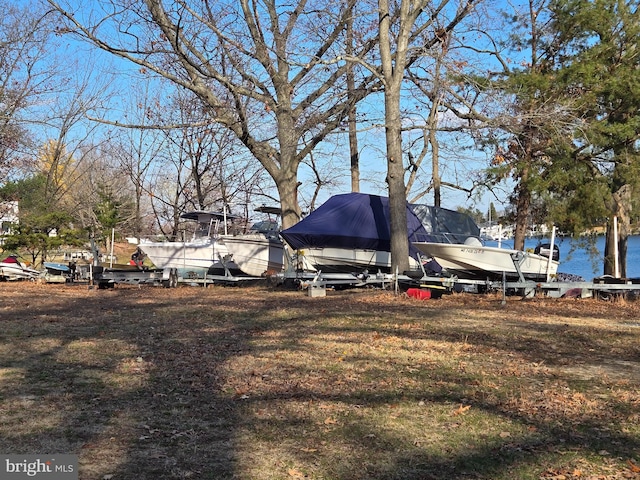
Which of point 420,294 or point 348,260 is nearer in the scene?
point 420,294

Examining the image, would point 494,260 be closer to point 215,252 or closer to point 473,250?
point 473,250

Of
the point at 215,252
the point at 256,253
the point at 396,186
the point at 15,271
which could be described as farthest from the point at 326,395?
the point at 15,271

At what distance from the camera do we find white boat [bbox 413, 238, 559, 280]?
57.6 ft

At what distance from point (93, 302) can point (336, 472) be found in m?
12.1

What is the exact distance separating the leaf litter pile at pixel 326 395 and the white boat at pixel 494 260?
5.49 m

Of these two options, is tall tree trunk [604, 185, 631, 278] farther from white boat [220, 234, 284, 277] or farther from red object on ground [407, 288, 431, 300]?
white boat [220, 234, 284, 277]

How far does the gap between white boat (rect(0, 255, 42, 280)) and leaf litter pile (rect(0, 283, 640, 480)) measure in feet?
41.5

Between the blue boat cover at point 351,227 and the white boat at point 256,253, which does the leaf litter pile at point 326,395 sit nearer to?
the blue boat cover at point 351,227

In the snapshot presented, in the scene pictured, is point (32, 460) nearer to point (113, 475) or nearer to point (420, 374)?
point (113, 475)

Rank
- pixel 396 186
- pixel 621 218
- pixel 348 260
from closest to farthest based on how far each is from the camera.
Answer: pixel 396 186 → pixel 348 260 → pixel 621 218

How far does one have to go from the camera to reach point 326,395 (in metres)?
6.41

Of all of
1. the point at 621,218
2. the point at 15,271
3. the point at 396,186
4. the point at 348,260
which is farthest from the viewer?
the point at 15,271

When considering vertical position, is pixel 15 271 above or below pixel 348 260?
below

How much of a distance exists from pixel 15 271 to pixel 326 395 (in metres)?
19.9
